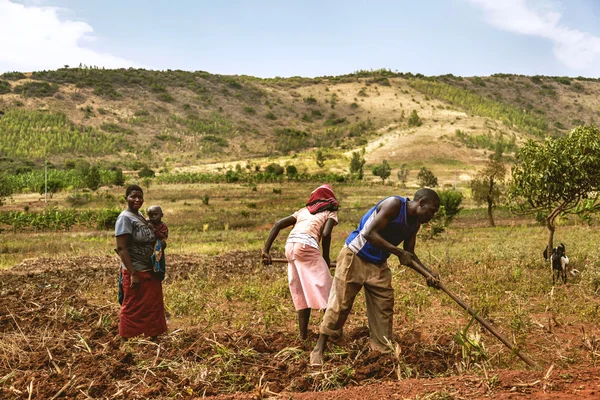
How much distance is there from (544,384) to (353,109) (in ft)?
276

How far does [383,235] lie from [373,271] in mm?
343

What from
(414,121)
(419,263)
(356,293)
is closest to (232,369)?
(356,293)

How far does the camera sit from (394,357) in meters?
4.31

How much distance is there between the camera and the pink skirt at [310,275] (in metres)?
4.85

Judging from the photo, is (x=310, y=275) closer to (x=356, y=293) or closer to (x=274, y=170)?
(x=356, y=293)

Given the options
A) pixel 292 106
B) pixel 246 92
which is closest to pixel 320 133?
pixel 292 106

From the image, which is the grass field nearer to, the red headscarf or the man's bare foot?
the man's bare foot

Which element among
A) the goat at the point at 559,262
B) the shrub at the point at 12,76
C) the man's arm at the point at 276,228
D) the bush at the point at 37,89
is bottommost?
the goat at the point at 559,262

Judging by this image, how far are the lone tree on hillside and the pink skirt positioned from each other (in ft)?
21.9

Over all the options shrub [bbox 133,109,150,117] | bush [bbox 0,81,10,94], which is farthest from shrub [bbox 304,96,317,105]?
bush [bbox 0,81,10,94]

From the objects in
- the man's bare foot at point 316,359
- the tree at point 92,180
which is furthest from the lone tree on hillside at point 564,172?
the tree at point 92,180

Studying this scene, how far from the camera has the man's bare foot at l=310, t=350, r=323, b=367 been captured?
4.23m

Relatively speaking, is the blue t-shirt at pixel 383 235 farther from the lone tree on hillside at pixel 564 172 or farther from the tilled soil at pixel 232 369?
the lone tree on hillside at pixel 564 172

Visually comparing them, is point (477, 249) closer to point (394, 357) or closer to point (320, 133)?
point (394, 357)
